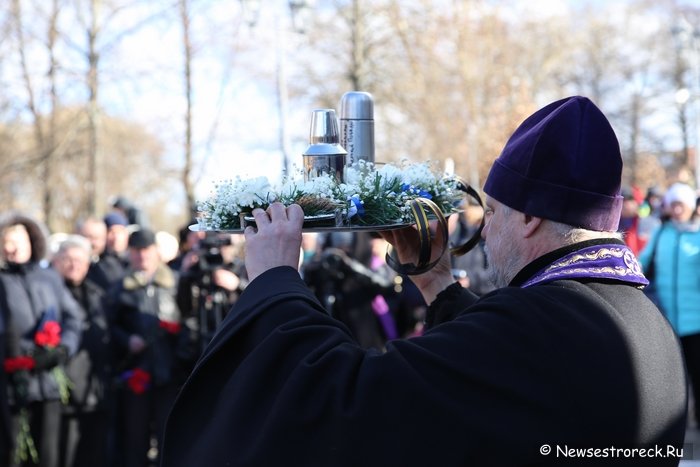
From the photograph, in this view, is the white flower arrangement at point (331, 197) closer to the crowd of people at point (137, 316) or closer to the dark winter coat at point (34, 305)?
the crowd of people at point (137, 316)

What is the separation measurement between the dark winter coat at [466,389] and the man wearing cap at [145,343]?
4976 millimetres

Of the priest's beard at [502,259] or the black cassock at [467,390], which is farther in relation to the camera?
the priest's beard at [502,259]

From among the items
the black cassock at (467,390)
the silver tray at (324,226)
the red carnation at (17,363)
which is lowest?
the red carnation at (17,363)

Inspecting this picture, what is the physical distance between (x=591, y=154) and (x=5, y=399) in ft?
17.6

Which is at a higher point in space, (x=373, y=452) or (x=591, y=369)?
(x=591, y=369)

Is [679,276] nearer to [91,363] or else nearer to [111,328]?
[111,328]

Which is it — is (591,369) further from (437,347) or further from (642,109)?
(642,109)

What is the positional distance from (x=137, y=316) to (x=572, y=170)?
18.0 ft

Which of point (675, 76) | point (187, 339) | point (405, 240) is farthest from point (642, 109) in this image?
point (405, 240)

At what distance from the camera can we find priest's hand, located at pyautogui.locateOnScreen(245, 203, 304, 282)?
2.46 m

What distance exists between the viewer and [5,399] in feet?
21.4

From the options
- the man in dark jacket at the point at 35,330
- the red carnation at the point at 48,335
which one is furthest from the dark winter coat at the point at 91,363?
the red carnation at the point at 48,335

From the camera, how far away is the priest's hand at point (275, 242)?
2.46 metres

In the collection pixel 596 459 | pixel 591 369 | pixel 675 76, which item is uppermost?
pixel 675 76
